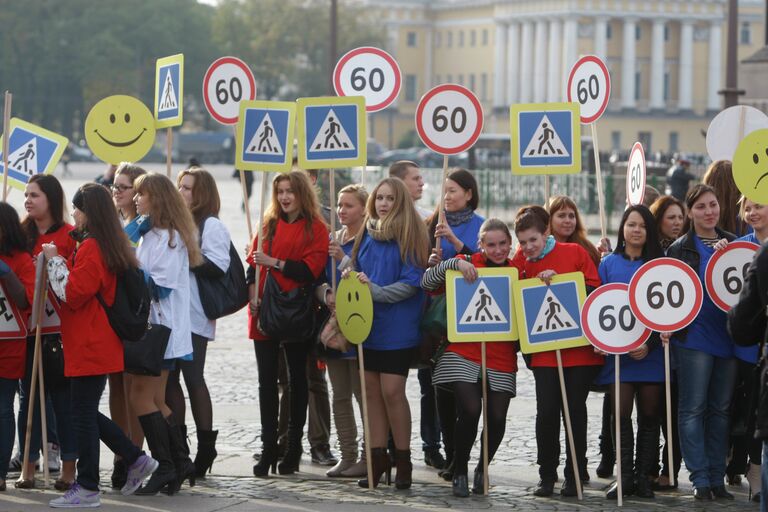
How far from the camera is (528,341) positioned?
8.49 meters

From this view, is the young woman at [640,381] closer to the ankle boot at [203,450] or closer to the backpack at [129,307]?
the ankle boot at [203,450]

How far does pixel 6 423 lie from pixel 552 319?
111 inches

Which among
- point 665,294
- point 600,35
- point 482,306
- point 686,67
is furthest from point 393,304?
point 686,67

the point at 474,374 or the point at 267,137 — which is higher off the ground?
the point at 267,137

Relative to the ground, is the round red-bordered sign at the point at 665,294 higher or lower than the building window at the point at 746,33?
lower

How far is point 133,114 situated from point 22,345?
7.59ft

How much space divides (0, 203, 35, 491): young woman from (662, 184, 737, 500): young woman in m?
3.33

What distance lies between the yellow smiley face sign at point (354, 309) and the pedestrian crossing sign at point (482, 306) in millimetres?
428

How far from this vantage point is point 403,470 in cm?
870

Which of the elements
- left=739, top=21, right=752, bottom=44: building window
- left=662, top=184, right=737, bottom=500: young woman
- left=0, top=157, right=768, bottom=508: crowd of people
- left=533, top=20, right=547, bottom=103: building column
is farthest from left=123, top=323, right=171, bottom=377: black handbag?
left=739, top=21, right=752, bottom=44: building window

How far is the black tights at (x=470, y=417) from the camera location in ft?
27.8

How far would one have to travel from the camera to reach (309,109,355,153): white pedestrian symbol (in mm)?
9219

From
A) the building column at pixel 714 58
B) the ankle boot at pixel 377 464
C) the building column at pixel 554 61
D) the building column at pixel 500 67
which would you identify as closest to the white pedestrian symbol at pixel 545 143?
the ankle boot at pixel 377 464

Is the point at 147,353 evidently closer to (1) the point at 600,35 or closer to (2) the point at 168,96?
(2) the point at 168,96
